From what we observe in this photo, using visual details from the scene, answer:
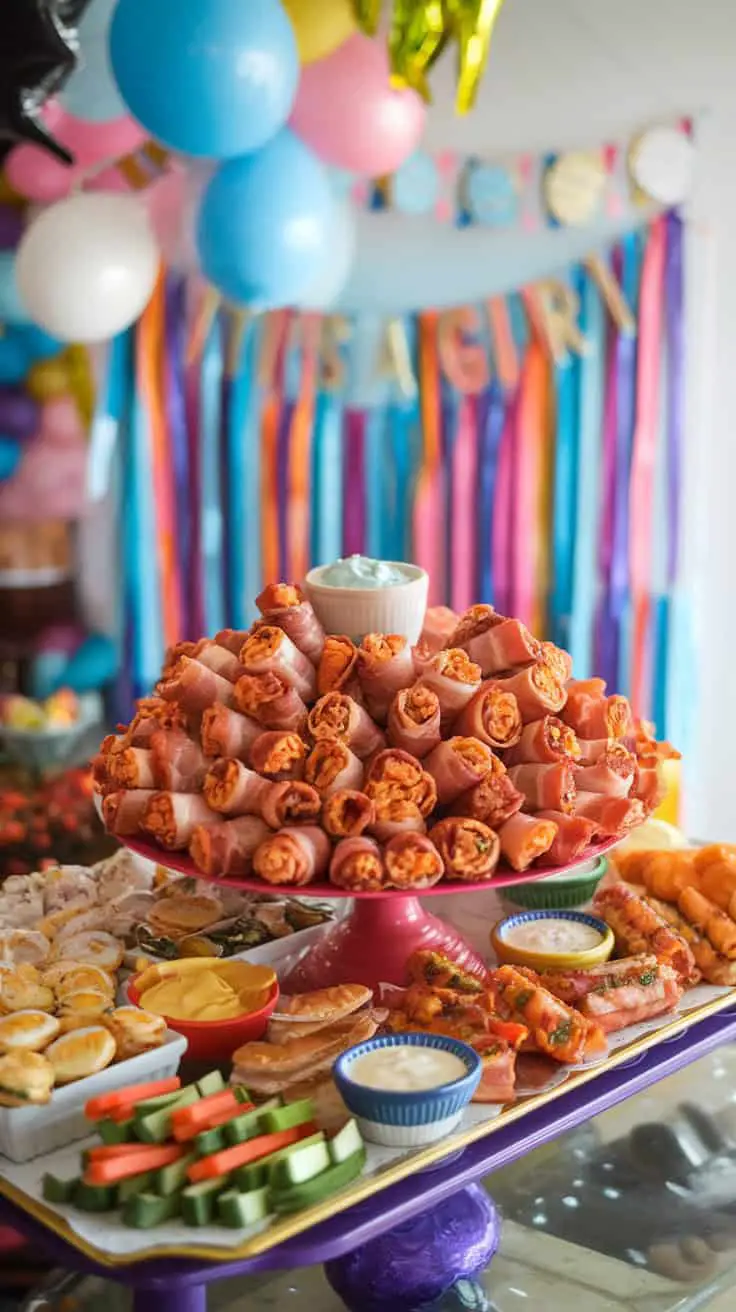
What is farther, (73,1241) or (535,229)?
(535,229)

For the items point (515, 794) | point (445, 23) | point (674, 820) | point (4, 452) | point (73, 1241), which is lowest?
point (674, 820)

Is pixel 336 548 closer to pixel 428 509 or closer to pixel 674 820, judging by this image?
pixel 428 509

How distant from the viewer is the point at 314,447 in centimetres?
405

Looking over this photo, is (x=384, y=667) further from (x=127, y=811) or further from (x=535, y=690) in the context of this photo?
(x=127, y=811)

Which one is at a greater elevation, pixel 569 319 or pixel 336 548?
pixel 569 319

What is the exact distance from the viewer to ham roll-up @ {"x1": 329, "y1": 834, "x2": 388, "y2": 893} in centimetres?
151

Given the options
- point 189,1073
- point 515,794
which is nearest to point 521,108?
point 515,794

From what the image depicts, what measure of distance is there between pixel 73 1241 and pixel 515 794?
628mm

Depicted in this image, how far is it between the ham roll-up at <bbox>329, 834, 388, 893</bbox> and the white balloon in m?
1.93

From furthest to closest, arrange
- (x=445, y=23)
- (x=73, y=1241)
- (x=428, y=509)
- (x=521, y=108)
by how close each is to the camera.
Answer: (x=428, y=509), (x=521, y=108), (x=445, y=23), (x=73, y=1241)

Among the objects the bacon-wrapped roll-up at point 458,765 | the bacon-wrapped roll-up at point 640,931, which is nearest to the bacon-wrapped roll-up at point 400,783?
the bacon-wrapped roll-up at point 458,765

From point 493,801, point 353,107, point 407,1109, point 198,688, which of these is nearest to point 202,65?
point 353,107

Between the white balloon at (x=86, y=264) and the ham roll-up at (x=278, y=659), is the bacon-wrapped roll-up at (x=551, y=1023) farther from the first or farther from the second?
the white balloon at (x=86, y=264)

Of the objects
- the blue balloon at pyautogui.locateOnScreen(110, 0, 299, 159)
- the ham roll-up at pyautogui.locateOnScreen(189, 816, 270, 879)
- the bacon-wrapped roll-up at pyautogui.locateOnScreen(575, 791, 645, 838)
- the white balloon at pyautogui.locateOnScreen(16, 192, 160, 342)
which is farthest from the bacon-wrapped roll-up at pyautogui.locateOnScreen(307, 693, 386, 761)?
the white balloon at pyautogui.locateOnScreen(16, 192, 160, 342)
